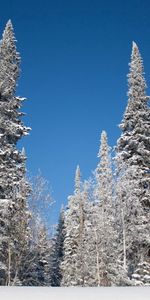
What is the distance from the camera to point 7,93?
26.4 m

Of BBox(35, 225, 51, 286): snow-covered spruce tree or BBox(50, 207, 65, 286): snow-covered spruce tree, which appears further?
BBox(50, 207, 65, 286): snow-covered spruce tree

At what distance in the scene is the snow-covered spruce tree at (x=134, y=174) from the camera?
1008 inches

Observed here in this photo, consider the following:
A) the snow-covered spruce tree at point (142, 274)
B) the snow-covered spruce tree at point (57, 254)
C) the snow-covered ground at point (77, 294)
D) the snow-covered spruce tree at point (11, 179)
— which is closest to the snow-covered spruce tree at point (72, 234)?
the snow-covered spruce tree at point (57, 254)

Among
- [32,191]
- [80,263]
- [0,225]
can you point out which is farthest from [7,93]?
[80,263]

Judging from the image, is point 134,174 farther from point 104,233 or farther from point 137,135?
point 104,233

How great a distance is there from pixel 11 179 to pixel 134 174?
25.3 feet

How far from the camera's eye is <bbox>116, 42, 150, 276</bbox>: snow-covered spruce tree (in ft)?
84.0

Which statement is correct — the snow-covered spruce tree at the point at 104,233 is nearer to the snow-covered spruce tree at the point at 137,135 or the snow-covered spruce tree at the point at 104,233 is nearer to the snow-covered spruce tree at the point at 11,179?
the snow-covered spruce tree at the point at 137,135

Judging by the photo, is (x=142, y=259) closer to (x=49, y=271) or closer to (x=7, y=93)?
(x=7, y=93)

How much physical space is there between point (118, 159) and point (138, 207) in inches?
146

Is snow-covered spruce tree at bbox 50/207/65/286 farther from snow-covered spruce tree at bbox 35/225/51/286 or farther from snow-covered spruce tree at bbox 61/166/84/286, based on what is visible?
snow-covered spruce tree at bbox 61/166/84/286

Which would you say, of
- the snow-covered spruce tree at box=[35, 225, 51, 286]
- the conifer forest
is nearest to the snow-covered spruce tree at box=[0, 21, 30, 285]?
the conifer forest

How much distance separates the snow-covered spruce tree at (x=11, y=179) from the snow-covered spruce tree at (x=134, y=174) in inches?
256

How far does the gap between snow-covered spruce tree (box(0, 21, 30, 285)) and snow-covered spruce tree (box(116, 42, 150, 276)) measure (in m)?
6.50
